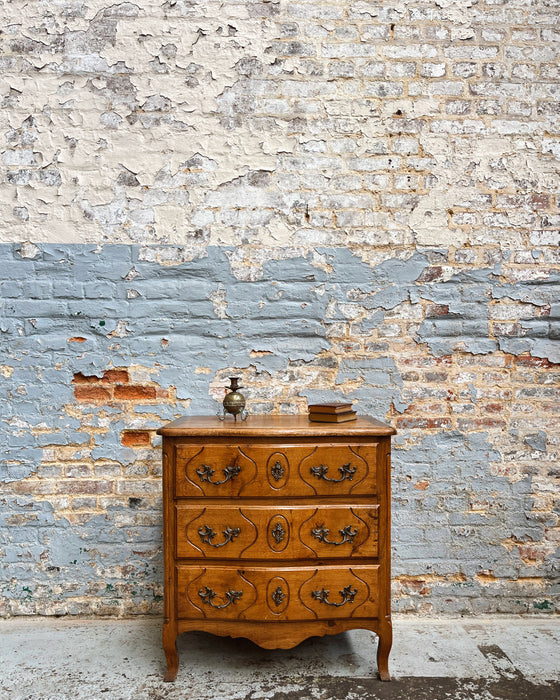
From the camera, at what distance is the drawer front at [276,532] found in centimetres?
244

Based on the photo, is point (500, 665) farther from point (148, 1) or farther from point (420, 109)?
point (148, 1)

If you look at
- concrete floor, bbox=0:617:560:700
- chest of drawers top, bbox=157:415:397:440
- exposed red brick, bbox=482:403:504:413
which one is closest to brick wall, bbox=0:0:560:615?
exposed red brick, bbox=482:403:504:413

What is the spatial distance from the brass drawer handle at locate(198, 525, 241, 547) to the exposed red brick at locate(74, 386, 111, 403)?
102 centimetres

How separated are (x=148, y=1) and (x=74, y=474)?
2510 millimetres

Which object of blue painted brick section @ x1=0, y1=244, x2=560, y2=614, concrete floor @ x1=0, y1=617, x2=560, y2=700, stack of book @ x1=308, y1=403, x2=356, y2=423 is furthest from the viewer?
blue painted brick section @ x1=0, y1=244, x2=560, y2=614

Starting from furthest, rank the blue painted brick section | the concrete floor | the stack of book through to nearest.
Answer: the blue painted brick section, the stack of book, the concrete floor

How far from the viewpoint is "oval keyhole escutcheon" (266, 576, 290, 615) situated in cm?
243

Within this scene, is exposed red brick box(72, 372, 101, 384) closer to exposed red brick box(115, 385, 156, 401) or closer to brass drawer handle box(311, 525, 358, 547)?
exposed red brick box(115, 385, 156, 401)

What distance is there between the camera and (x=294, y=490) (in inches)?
96.7

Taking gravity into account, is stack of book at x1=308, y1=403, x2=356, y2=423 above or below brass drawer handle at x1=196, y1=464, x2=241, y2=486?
→ above

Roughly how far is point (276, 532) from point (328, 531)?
0.70ft

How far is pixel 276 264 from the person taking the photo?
10.3ft

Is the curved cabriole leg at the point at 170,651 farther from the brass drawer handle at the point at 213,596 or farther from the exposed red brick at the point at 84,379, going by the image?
the exposed red brick at the point at 84,379

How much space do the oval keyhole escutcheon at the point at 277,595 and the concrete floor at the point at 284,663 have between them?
0.33 metres
